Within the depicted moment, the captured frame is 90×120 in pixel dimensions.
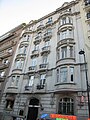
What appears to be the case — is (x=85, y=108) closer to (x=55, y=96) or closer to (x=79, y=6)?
(x=55, y=96)

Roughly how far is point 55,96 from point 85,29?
11.3 meters

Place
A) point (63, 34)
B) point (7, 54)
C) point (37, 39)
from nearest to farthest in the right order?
1. point (63, 34)
2. point (37, 39)
3. point (7, 54)

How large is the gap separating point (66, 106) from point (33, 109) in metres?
5.10

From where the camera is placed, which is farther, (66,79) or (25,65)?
(25,65)

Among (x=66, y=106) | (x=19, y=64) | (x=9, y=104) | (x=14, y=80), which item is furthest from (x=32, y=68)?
(x=66, y=106)

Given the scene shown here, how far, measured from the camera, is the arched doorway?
16.1 m

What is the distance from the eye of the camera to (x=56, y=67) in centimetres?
1698

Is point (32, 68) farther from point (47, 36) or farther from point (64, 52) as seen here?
point (47, 36)

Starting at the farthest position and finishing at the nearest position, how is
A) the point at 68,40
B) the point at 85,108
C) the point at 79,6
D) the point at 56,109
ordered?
1. the point at 79,6
2. the point at 68,40
3. the point at 56,109
4. the point at 85,108

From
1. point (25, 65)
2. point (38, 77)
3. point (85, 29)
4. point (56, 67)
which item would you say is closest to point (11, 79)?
point (25, 65)

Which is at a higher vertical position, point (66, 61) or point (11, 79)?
point (66, 61)

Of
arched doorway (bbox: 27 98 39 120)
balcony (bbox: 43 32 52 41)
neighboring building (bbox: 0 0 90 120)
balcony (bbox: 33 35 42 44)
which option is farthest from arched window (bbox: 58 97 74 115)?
balcony (bbox: 33 35 42 44)

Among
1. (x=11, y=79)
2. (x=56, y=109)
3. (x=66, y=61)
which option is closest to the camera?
(x=56, y=109)

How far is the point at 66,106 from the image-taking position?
1418 cm
